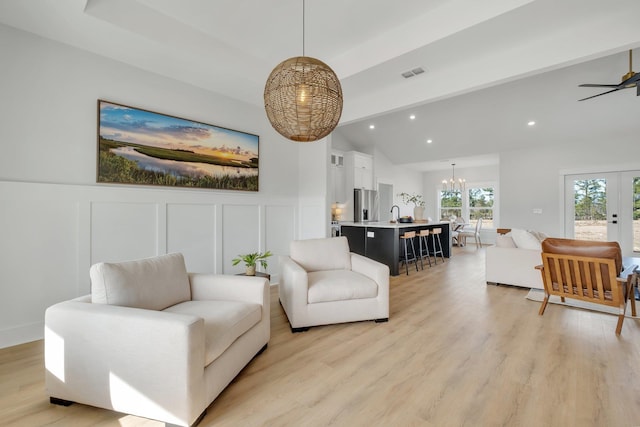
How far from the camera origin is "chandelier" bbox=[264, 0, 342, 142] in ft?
6.00

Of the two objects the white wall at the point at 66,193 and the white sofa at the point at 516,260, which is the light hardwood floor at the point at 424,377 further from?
the white sofa at the point at 516,260

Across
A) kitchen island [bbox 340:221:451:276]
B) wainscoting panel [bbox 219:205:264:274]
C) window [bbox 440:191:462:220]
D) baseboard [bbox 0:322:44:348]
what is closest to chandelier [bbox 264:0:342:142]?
wainscoting panel [bbox 219:205:264:274]

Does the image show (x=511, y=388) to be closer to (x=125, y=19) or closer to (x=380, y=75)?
(x=380, y=75)

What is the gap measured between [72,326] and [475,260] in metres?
7.13

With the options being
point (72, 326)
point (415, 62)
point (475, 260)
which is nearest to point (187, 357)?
point (72, 326)

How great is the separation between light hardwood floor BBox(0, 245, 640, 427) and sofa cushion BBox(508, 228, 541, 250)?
45.7 inches

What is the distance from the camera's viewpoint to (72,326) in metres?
1.55

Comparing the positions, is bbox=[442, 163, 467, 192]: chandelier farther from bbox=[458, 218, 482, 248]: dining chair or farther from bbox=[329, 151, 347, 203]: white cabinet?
bbox=[329, 151, 347, 203]: white cabinet

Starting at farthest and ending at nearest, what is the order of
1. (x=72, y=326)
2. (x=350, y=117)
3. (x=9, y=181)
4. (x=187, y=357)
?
(x=350, y=117)
(x=9, y=181)
(x=72, y=326)
(x=187, y=357)

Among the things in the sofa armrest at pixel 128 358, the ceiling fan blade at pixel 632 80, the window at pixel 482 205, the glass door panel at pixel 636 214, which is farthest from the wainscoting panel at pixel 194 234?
the window at pixel 482 205

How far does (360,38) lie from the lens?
329 cm

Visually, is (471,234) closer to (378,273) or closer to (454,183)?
(454,183)

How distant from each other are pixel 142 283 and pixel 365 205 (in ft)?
21.6

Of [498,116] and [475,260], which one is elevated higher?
[498,116]
